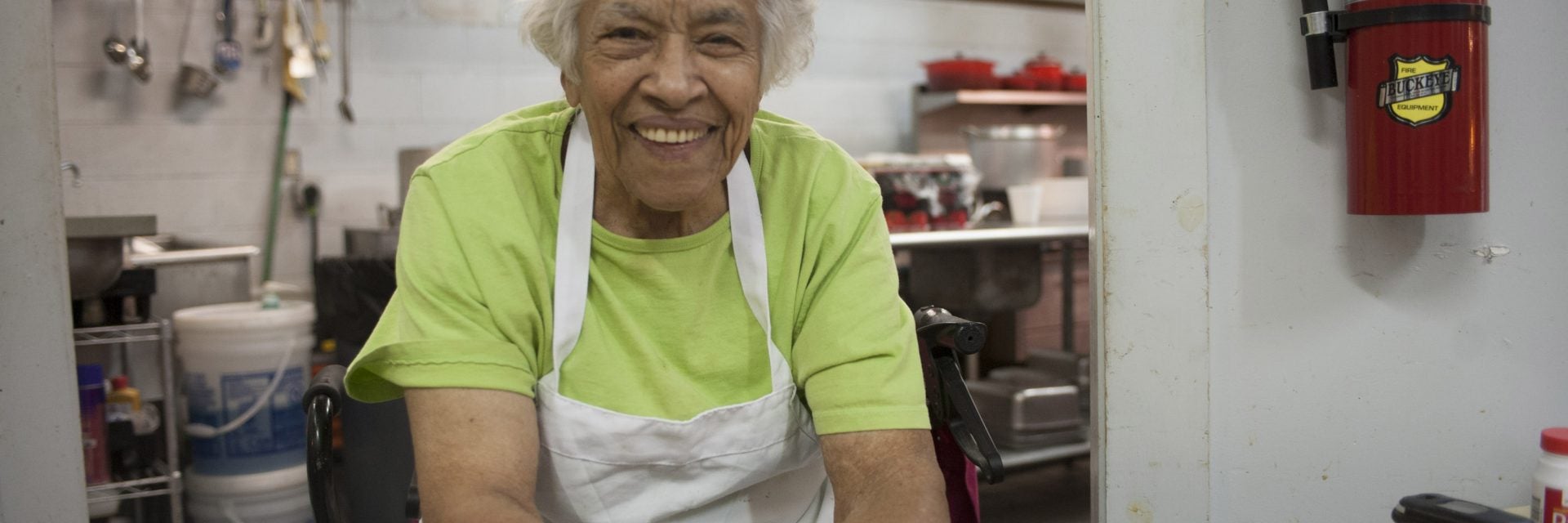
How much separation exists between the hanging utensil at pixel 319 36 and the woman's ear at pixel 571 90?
2897mm

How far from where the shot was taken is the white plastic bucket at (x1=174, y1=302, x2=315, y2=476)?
2.85m

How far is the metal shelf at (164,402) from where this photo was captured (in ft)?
8.36

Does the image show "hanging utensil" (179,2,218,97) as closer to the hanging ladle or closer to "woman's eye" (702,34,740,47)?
the hanging ladle

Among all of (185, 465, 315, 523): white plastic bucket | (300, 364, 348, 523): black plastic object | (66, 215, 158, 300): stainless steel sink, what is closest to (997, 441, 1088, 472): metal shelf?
(185, 465, 315, 523): white plastic bucket

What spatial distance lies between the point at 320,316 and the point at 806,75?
2285 mm

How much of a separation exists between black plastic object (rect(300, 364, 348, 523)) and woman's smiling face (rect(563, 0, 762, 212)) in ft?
1.26

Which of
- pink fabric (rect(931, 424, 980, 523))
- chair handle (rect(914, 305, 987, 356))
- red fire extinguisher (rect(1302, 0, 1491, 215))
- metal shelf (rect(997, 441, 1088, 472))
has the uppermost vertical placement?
red fire extinguisher (rect(1302, 0, 1491, 215))

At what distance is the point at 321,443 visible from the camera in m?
1.16

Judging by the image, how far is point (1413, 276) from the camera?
1550mm

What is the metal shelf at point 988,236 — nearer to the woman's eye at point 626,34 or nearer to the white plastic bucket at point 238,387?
the white plastic bucket at point 238,387

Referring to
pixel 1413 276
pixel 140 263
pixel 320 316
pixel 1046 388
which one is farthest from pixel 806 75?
pixel 1413 276

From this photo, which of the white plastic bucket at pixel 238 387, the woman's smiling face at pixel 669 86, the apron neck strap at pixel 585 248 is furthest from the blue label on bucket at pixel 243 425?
the woman's smiling face at pixel 669 86

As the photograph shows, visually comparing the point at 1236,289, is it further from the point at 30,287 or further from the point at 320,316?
the point at 320,316

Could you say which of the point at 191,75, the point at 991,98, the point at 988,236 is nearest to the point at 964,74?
the point at 991,98
